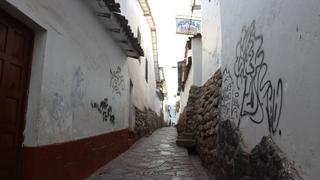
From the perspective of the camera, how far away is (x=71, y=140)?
5.65 metres

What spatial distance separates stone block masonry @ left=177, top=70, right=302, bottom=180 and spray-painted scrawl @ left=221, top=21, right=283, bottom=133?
0.28 m

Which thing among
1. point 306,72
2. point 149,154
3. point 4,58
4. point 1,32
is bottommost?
point 149,154

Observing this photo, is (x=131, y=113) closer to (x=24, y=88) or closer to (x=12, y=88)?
(x=24, y=88)

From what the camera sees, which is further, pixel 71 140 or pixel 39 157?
pixel 71 140

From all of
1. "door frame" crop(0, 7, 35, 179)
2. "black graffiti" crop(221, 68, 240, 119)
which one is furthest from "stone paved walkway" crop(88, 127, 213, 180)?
"door frame" crop(0, 7, 35, 179)

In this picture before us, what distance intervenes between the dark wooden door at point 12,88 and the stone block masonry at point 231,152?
2905 millimetres

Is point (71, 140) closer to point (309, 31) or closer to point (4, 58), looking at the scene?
point (4, 58)

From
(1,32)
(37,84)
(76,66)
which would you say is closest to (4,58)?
(1,32)

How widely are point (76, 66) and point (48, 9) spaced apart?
1352 millimetres

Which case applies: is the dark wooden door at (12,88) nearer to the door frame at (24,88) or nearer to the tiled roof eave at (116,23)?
the door frame at (24,88)

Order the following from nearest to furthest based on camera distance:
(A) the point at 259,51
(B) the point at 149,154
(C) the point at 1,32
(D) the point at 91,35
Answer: (C) the point at 1,32, (A) the point at 259,51, (D) the point at 91,35, (B) the point at 149,154

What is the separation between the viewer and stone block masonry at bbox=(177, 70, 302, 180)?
3497mm

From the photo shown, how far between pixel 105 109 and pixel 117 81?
1.46 meters

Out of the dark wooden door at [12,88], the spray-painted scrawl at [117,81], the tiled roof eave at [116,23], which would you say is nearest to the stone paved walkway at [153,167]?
the spray-painted scrawl at [117,81]
